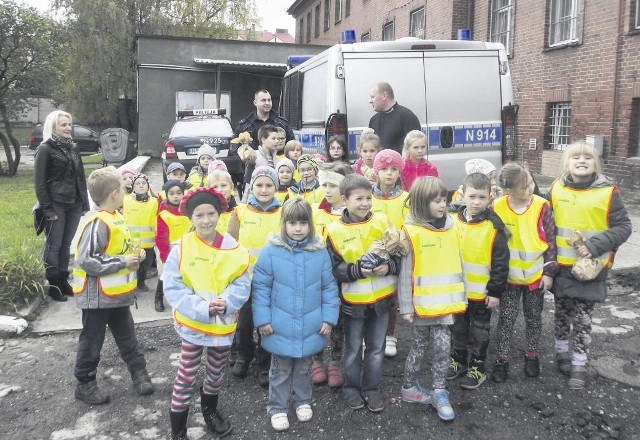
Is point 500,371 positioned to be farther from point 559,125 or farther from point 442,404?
point 559,125

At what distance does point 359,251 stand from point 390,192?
850 mm

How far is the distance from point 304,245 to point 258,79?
67.0 ft

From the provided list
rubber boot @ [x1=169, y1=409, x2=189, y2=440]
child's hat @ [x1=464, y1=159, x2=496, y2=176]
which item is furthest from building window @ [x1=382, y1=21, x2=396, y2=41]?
rubber boot @ [x1=169, y1=409, x2=189, y2=440]

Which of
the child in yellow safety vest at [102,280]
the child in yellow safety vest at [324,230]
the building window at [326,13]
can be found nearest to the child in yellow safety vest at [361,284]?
the child in yellow safety vest at [324,230]

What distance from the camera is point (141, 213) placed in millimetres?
5691

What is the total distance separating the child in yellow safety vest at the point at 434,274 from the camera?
342 cm

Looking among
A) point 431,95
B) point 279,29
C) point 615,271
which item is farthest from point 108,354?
point 279,29

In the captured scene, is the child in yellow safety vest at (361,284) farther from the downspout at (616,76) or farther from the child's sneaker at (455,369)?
the downspout at (616,76)

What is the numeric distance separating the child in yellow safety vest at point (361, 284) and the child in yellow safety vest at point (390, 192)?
498 mm

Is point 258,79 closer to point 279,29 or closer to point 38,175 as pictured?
point 38,175

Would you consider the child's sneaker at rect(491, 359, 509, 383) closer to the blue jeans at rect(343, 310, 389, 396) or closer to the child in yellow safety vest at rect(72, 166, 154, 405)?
the blue jeans at rect(343, 310, 389, 396)

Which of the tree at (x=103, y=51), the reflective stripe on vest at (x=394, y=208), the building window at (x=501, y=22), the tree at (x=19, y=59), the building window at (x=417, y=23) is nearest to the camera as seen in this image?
the reflective stripe on vest at (x=394, y=208)

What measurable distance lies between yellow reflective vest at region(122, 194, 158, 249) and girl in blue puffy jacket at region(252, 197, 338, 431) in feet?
8.88

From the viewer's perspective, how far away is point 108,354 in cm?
438
